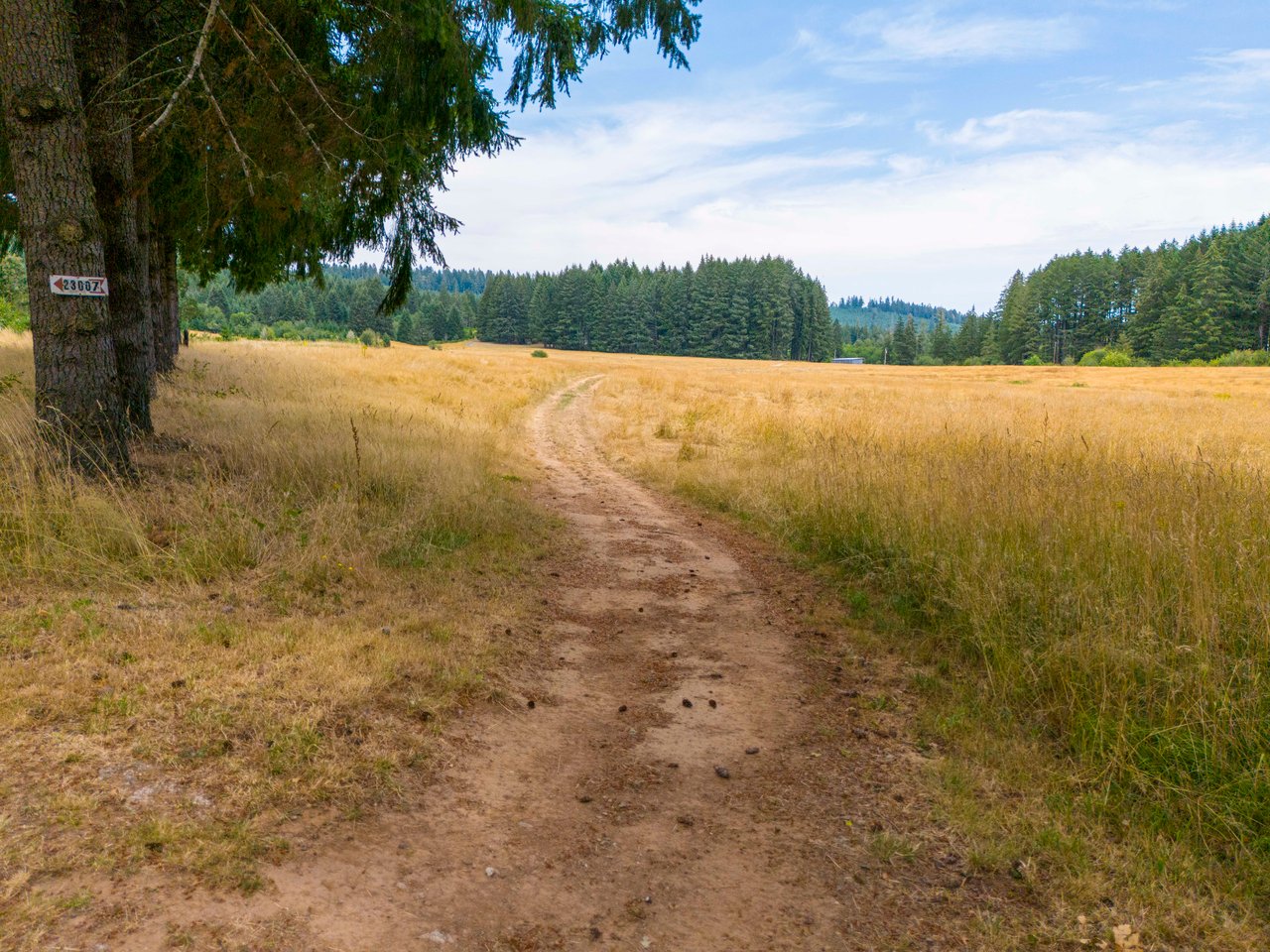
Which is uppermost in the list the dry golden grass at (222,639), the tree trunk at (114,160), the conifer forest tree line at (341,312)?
the conifer forest tree line at (341,312)

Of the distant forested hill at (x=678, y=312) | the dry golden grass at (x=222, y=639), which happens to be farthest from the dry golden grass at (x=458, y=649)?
the distant forested hill at (x=678, y=312)

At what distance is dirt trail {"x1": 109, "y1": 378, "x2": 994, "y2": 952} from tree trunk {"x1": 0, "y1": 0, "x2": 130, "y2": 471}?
4.68m

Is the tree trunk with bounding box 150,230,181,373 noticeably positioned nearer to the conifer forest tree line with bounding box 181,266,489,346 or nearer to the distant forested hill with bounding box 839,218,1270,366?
the distant forested hill with bounding box 839,218,1270,366

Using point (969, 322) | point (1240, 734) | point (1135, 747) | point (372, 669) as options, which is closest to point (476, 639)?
point (372, 669)

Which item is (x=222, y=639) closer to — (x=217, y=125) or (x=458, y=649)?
(x=458, y=649)

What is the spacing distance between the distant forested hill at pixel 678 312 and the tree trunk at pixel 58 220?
105145 mm

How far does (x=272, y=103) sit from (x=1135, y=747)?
8750 mm

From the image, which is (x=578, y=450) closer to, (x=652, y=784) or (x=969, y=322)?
(x=652, y=784)

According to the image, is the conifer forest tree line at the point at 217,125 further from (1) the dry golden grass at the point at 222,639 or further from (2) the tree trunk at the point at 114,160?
(1) the dry golden grass at the point at 222,639

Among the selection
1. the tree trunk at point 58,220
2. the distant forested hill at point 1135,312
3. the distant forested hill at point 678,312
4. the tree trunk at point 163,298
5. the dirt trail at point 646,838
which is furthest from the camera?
the distant forested hill at point 678,312

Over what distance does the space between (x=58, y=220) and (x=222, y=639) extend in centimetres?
402

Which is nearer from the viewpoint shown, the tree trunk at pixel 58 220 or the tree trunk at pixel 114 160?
the tree trunk at pixel 58 220

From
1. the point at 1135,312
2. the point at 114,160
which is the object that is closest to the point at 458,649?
the point at 114,160

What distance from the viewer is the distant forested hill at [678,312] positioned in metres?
109
